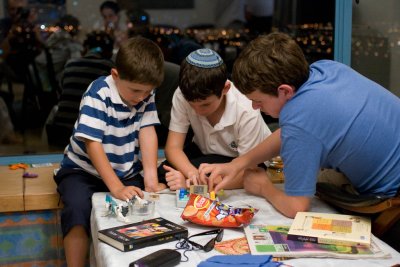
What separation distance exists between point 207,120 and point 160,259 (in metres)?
0.91

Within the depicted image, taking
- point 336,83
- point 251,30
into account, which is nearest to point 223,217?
point 336,83

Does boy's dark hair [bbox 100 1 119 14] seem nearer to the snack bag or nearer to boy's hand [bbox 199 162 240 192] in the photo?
boy's hand [bbox 199 162 240 192]

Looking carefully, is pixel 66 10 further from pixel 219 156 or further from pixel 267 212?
pixel 267 212

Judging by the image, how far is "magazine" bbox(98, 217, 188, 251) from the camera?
1.39 metres

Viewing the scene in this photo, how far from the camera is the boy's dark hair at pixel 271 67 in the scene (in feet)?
5.19

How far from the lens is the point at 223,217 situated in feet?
5.07

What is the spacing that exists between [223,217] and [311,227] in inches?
9.1

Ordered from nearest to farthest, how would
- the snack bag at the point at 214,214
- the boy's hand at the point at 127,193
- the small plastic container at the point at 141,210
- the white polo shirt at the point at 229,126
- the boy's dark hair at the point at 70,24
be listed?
1. the snack bag at the point at 214,214
2. the small plastic container at the point at 141,210
3. the boy's hand at the point at 127,193
4. the white polo shirt at the point at 229,126
5. the boy's dark hair at the point at 70,24

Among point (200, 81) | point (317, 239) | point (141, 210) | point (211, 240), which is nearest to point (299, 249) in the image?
point (317, 239)

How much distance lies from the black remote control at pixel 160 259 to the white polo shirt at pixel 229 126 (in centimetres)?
80

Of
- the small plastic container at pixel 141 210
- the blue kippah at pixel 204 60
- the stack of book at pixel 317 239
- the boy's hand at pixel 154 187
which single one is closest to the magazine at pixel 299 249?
the stack of book at pixel 317 239

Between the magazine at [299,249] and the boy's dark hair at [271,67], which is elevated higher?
the boy's dark hair at [271,67]

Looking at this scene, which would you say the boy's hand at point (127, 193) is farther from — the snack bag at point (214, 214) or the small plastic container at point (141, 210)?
the snack bag at point (214, 214)

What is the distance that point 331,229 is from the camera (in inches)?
57.4
